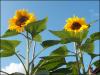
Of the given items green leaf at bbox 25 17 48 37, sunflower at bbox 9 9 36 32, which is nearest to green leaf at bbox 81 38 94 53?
green leaf at bbox 25 17 48 37

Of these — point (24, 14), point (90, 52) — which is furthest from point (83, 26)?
point (24, 14)

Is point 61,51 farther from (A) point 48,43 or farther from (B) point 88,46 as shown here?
(B) point 88,46

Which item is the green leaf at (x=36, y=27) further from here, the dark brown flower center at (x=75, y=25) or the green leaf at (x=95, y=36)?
the green leaf at (x=95, y=36)

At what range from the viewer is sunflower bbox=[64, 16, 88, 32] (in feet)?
10.9

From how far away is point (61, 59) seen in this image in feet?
10.3

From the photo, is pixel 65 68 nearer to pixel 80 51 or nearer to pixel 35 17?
pixel 80 51

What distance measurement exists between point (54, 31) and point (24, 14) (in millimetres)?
491

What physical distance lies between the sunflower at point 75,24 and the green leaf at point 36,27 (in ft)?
0.88

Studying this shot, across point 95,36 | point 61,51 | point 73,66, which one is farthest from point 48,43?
point 95,36

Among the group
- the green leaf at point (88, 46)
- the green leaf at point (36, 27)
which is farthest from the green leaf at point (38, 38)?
the green leaf at point (88, 46)

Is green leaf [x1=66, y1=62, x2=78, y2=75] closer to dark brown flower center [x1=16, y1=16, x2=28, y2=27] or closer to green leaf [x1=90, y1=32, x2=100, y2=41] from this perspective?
green leaf [x1=90, y1=32, x2=100, y2=41]

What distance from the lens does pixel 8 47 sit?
3.36 meters

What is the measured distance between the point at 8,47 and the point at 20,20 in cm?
37

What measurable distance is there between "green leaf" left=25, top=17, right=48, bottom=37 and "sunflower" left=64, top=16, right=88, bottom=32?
0.88 ft
